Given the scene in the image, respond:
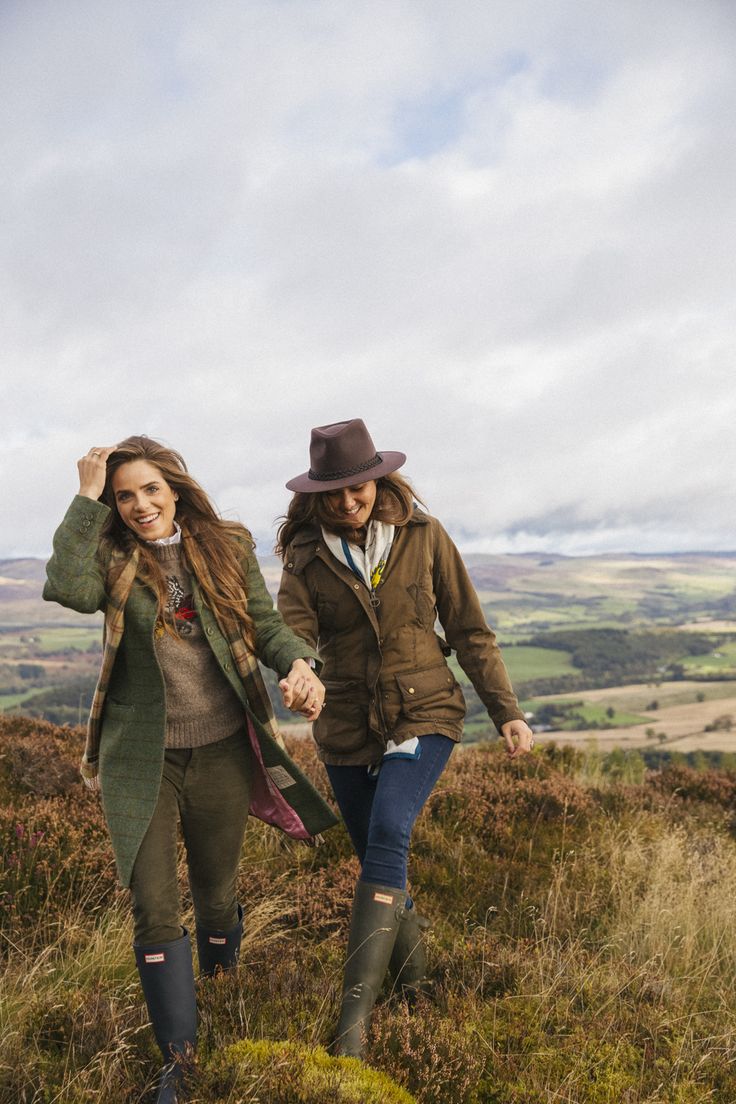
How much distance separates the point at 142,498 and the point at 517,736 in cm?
189

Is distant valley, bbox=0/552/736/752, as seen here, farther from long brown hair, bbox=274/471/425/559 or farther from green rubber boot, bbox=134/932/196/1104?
green rubber boot, bbox=134/932/196/1104

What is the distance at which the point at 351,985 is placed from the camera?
9.80 ft

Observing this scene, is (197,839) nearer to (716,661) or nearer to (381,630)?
(381,630)

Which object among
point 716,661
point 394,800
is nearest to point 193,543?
point 394,800

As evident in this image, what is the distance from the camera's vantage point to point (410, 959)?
3.49 meters

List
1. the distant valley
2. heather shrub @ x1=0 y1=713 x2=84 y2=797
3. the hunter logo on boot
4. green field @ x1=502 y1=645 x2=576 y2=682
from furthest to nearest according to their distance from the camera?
green field @ x1=502 y1=645 x2=576 y2=682 < the distant valley < heather shrub @ x1=0 y1=713 x2=84 y2=797 < the hunter logo on boot

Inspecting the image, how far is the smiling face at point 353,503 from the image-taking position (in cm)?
339

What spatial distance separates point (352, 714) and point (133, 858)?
1078mm

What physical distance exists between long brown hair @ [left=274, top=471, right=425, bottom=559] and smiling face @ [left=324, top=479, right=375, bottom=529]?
0.02 m

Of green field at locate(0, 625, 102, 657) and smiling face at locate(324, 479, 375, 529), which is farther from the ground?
smiling face at locate(324, 479, 375, 529)

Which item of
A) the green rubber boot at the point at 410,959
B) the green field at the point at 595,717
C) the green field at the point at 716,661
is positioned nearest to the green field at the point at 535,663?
the green field at the point at 716,661

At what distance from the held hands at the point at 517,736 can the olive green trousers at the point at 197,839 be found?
1164 millimetres

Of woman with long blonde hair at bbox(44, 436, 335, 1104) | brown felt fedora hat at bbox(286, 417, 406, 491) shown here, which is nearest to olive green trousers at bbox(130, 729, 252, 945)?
woman with long blonde hair at bbox(44, 436, 335, 1104)

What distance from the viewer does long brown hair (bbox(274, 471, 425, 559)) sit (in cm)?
347
